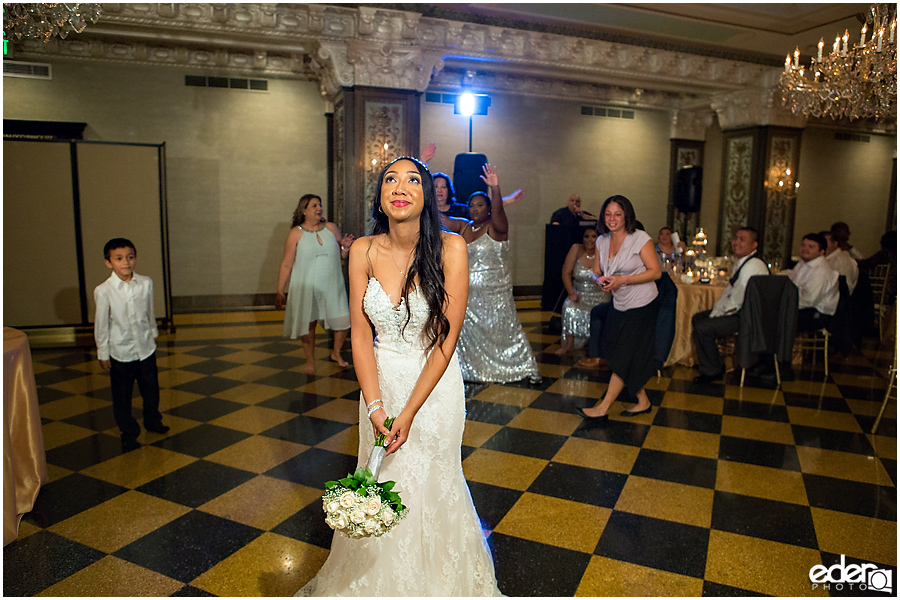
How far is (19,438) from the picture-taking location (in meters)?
2.74

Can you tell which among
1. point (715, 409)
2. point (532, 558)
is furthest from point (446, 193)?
point (532, 558)

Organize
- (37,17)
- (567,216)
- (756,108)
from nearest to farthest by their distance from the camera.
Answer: (37,17) < (756,108) < (567,216)

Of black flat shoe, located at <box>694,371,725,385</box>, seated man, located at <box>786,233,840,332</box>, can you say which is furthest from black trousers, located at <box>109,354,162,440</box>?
seated man, located at <box>786,233,840,332</box>

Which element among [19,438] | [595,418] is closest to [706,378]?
[595,418]

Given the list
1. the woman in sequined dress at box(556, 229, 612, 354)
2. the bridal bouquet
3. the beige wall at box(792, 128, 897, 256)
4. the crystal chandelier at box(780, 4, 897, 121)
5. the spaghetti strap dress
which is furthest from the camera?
the beige wall at box(792, 128, 897, 256)

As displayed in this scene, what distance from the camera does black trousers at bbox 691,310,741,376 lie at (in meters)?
5.00

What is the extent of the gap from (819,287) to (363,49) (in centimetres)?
517

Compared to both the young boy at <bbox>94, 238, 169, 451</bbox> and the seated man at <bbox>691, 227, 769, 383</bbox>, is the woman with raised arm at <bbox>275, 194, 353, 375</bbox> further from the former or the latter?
the seated man at <bbox>691, 227, 769, 383</bbox>

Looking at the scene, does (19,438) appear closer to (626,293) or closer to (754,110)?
(626,293)

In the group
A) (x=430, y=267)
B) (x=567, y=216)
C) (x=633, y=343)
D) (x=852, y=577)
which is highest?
(x=567, y=216)

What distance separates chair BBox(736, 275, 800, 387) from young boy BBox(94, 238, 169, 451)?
4.13 meters

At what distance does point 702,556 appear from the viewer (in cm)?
242

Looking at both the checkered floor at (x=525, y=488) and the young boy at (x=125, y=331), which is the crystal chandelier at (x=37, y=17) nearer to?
the young boy at (x=125, y=331)

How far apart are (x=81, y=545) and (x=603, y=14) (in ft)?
23.3
